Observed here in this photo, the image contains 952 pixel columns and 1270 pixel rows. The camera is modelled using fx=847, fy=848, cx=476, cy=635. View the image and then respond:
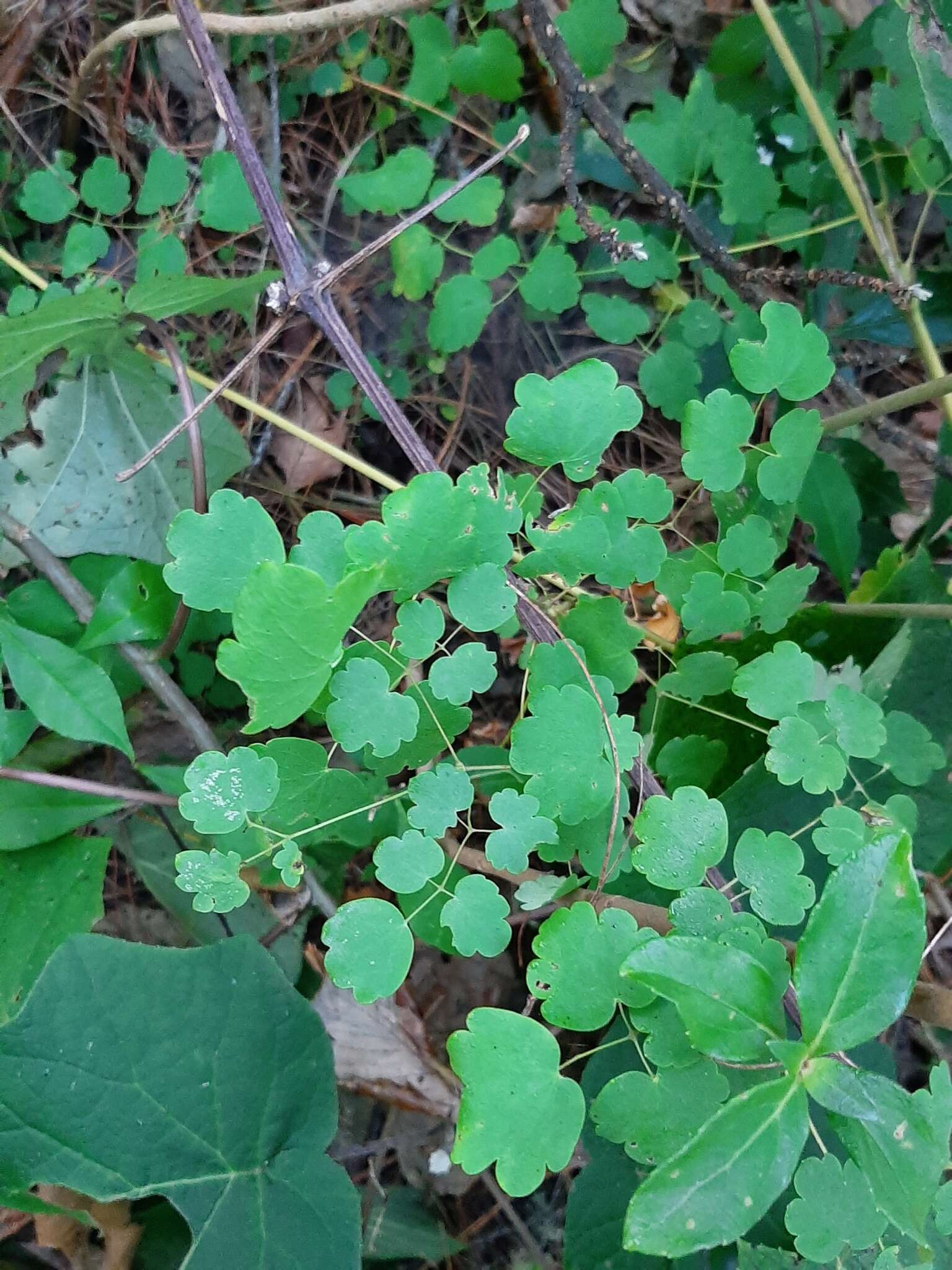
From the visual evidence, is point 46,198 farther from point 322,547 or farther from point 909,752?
point 909,752

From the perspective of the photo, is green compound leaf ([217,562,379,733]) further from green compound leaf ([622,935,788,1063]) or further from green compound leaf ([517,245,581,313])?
green compound leaf ([517,245,581,313])

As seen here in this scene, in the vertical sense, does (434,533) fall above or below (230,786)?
above

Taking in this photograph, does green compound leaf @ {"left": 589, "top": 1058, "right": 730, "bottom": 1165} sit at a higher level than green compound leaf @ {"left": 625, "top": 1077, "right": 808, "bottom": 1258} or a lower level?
lower

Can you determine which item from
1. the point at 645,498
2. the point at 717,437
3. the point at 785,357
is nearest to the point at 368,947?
the point at 645,498

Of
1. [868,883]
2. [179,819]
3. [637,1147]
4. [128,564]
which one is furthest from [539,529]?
[179,819]

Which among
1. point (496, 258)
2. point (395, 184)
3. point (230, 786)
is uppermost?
point (395, 184)

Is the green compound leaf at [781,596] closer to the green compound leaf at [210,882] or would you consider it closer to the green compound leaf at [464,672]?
the green compound leaf at [464,672]

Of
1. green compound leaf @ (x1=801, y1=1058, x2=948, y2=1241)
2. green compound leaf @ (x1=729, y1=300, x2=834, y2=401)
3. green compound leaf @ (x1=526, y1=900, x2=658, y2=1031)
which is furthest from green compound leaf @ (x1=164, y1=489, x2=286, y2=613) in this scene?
green compound leaf @ (x1=801, y1=1058, x2=948, y2=1241)

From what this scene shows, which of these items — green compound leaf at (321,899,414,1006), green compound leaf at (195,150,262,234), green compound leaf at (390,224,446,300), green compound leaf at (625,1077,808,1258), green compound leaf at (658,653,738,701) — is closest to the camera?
green compound leaf at (625,1077,808,1258)

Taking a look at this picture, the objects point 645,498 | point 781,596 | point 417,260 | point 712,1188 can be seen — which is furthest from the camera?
point 417,260
